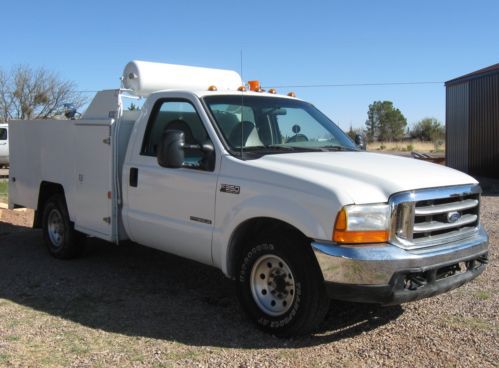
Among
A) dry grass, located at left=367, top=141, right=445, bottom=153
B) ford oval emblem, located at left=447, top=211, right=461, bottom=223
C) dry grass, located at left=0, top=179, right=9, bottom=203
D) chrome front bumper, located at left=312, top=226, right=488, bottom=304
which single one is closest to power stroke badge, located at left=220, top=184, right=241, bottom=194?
chrome front bumper, located at left=312, top=226, right=488, bottom=304

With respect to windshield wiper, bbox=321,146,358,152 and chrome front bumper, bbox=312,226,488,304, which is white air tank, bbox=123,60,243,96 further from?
chrome front bumper, bbox=312,226,488,304

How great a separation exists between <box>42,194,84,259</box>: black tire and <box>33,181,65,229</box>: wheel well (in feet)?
0.30

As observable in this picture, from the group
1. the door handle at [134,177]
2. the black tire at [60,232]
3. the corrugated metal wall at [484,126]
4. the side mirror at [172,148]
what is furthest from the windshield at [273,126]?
the corrugated metal wall at [484,126]

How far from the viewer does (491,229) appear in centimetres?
895

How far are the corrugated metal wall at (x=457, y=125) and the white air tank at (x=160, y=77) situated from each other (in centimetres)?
1568

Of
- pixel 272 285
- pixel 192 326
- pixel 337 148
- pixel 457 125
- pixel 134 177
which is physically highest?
pixel 457 125

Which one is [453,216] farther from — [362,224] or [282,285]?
[282,285]

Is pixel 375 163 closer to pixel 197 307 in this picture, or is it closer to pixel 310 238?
pixel 310 238

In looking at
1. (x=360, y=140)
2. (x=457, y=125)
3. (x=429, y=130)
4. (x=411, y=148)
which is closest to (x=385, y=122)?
(x=429, y=130)

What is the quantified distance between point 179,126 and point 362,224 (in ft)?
7.20

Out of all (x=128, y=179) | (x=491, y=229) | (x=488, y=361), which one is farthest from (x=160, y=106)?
(x=491, y=229)

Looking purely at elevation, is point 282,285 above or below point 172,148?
below

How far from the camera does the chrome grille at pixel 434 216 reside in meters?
4.00

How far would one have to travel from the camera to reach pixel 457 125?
20.9 metres
